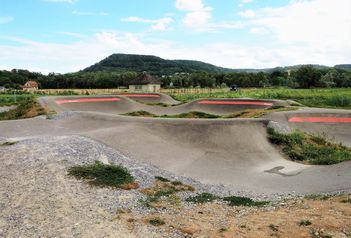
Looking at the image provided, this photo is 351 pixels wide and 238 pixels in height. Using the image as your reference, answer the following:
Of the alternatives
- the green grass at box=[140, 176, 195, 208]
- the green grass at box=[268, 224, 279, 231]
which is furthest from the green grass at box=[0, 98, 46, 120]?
the green grass at box=[268, 224, 279, 231]

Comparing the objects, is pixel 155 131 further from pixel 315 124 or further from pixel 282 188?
pixel 315 124

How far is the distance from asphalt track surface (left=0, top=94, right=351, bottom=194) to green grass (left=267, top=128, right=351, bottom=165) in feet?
2.07

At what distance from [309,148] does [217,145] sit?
524 centimetres

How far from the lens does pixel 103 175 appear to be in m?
14.0

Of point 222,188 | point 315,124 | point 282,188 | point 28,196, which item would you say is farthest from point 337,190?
point 315,124

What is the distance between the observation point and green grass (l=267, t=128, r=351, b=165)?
1830 cm

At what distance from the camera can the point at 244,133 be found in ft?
68.3

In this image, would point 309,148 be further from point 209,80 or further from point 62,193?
point 209,80

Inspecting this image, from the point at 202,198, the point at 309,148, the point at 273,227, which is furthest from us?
the point at 309,148

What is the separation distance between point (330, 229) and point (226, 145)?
10655 millimetres

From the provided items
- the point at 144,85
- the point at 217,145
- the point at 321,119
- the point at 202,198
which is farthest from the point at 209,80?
the point at 202,198

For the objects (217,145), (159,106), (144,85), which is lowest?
(217,145)

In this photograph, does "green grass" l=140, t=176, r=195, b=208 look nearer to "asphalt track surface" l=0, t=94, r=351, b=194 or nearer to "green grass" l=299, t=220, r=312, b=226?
"asphalt track surface" l=0, t=94, r=351, b=194

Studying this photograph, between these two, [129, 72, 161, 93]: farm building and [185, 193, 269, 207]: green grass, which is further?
[129, 72, 161, 93]: farm building
